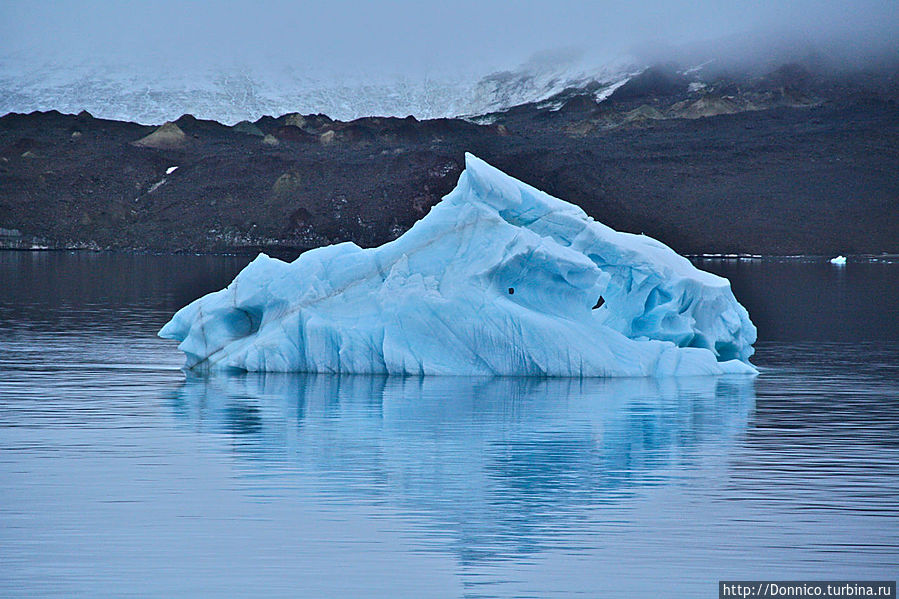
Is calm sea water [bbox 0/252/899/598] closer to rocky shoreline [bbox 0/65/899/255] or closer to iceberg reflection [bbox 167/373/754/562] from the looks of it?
iceberg reflection [bbox 167/373/754/562]

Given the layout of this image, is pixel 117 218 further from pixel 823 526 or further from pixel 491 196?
pixel 823 526

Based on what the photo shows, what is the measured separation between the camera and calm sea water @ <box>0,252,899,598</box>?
28.3 ft

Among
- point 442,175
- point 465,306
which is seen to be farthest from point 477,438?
point 442,175

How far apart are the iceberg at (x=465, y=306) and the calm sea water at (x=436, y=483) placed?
37 cm

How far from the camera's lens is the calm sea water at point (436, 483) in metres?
8.64

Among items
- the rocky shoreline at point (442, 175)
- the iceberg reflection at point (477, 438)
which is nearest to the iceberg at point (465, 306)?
the iceberg reflection at point (477, 438)

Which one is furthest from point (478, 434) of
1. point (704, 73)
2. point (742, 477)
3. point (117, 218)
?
point (704, 73)

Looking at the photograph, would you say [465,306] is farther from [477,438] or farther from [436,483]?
[436,483]

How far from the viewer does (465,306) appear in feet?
58.6

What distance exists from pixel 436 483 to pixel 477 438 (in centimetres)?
249

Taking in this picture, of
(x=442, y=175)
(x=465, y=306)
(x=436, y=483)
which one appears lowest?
(x=436, y=483)

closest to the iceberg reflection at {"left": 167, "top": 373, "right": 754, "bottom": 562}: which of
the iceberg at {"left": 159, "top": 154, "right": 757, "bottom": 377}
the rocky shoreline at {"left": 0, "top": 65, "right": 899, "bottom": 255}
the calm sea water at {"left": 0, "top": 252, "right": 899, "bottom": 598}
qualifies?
the calm sea water at {"left": 0, "top": 252, "right": 899, "bottom": 598}

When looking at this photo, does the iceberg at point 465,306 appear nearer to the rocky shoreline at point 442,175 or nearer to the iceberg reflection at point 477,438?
the iceberg reflection at point 477,438

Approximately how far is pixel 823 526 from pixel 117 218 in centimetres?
Result: 10329
